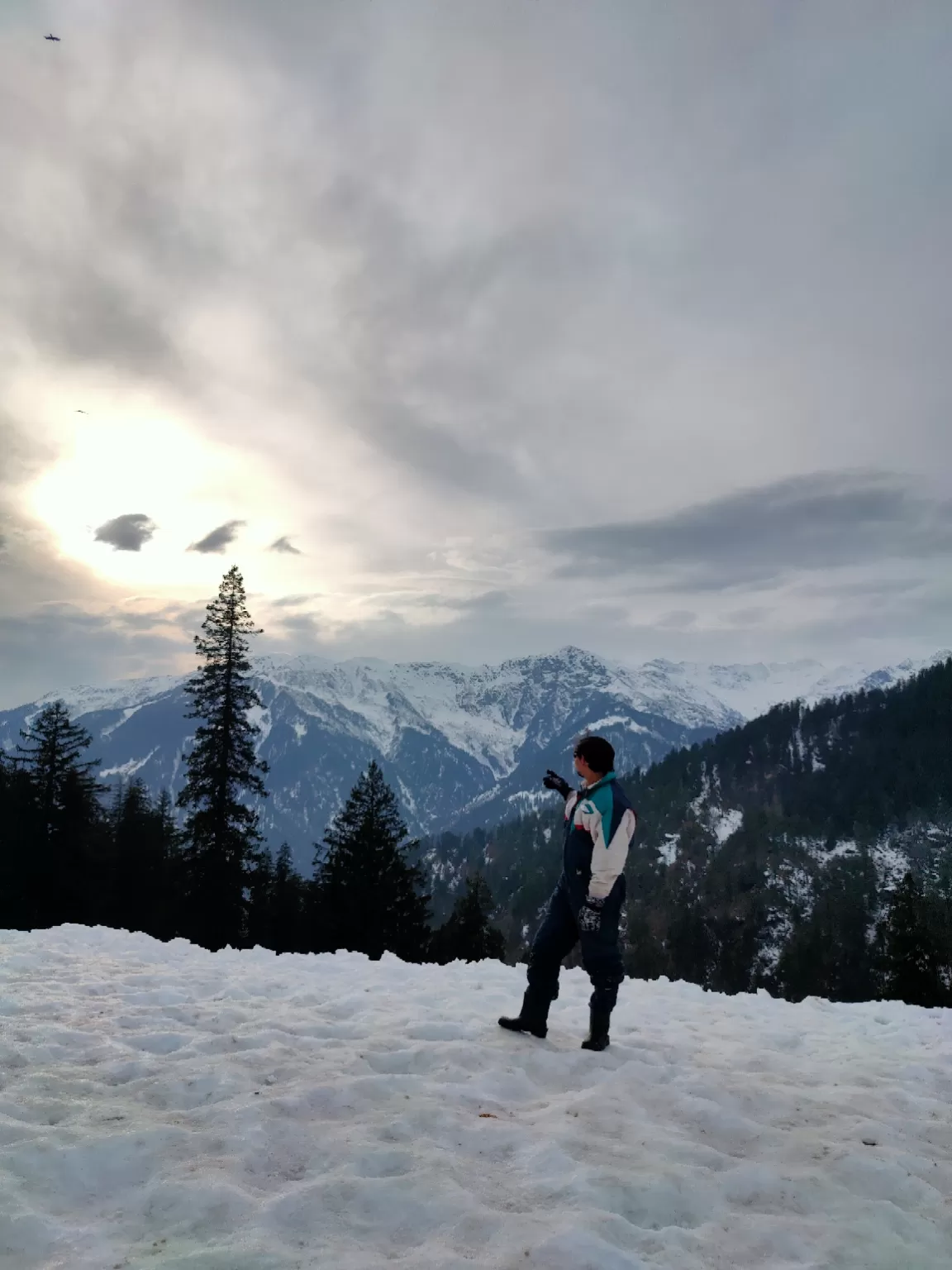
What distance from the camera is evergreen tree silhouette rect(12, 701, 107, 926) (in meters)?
29.4

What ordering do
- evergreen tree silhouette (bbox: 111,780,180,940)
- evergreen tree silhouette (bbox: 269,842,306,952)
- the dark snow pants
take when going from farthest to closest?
evergreen tree silhouette (bbox: 269,842,306,952), evergreen tree silhouette (bbox: 111,780,180,940), the dark snow pants

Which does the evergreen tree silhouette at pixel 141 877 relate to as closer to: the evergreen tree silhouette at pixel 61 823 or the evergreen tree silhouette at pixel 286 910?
the evergreen tree silhouette at pixel 61 823

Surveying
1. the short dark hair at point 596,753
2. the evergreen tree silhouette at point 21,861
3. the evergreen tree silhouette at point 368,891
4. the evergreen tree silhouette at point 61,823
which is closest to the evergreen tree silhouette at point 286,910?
the evergreen tree silhouette at point 368,891

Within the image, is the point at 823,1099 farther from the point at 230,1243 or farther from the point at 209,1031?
the point at 209,1031

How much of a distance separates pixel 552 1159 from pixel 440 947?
3079 cm

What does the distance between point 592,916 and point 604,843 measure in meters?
0.70

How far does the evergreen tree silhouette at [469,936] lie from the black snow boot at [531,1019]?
2535 centimetres

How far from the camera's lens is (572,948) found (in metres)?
6.96

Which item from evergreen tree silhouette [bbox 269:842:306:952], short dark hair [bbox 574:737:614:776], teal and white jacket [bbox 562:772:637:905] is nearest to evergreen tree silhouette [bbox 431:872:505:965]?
evergreen tree silhouette [bbox 269:842:306:952]

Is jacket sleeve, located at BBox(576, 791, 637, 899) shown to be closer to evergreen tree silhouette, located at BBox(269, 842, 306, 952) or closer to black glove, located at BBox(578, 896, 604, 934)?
black glove, located at BBox(578, 896, 604, 934)

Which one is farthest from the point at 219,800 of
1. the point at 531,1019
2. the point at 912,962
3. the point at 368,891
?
the point at 912,962

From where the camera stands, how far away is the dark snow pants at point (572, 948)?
263 inches

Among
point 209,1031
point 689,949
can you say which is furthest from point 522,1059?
point 689,949

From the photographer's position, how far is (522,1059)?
6.23m
